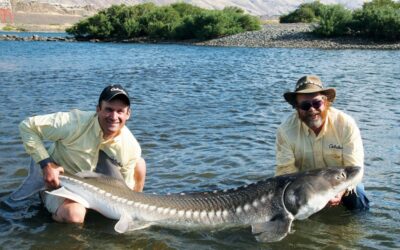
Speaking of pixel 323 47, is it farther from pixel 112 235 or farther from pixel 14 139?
pixel 112 235

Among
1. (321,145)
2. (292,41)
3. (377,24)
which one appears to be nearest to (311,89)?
(321,145)

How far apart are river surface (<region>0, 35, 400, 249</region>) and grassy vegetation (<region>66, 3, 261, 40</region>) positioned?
38.7 meters

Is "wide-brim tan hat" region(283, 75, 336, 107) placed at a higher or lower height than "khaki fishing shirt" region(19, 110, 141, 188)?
higher

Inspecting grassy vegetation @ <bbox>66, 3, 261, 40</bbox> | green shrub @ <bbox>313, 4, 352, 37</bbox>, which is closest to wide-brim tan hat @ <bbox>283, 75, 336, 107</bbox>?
green shrub @ <bbox>313, 4, 352, 37</bbox>

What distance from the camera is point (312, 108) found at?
529cm

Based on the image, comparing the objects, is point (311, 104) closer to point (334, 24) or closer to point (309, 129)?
point (309, 129)

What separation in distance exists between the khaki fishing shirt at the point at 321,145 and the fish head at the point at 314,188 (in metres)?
0.40

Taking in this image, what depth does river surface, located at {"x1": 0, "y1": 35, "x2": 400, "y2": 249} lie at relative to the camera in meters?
5.34

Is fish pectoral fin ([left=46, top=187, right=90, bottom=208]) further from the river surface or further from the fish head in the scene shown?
the fish head

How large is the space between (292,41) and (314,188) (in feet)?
147

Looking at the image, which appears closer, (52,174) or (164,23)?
(52,174)

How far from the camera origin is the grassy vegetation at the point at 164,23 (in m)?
62.4

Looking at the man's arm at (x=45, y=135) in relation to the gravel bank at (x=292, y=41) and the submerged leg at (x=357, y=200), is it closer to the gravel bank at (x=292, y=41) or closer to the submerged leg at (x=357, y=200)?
the submerged leg at (x=357, y=200)

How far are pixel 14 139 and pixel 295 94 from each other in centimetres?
635
